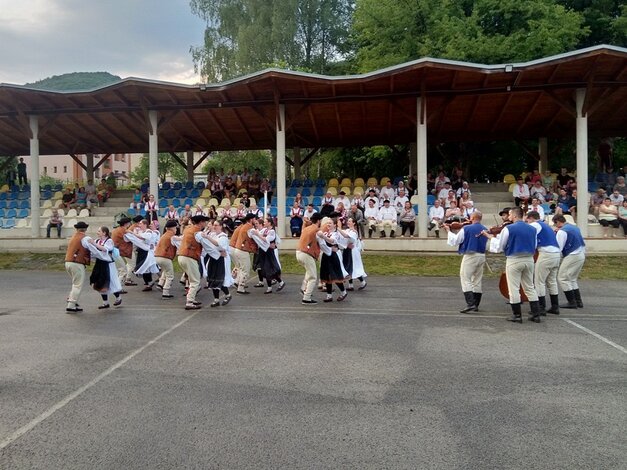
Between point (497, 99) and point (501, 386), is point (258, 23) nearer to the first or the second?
point (497, 99)

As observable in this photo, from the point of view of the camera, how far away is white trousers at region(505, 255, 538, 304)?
8898 millimetres

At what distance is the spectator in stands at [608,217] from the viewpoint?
17734 millimetres

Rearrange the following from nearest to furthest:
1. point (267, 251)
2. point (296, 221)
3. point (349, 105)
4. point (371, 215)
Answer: point (267, 251) < point (296, 221) < point (371, 215) < point (349, 105)

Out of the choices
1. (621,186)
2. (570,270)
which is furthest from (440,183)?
(570,270)

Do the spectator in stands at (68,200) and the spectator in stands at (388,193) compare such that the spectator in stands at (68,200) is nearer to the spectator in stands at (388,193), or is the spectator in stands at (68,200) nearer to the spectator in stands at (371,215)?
the spectator in stands at (371,215)

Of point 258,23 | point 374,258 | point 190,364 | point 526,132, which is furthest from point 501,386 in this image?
point 258,23

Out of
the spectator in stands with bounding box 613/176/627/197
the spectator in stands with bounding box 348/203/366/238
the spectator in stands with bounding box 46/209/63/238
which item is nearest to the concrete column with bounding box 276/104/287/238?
the spectator in stands with bounding box 348/203/366/238

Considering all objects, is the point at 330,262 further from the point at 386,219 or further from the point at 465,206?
the point at 465,206

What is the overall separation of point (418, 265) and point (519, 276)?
23.4 ft

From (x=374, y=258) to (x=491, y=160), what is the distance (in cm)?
1700

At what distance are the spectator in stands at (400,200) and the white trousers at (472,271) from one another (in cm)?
963

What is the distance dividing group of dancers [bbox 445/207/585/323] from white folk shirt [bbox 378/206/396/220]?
314 inches

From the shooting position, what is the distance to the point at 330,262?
11180mm

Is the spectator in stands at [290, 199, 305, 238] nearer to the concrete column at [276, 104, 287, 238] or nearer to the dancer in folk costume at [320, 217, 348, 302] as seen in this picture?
the concrete column at [276, 104, 287, 238]
